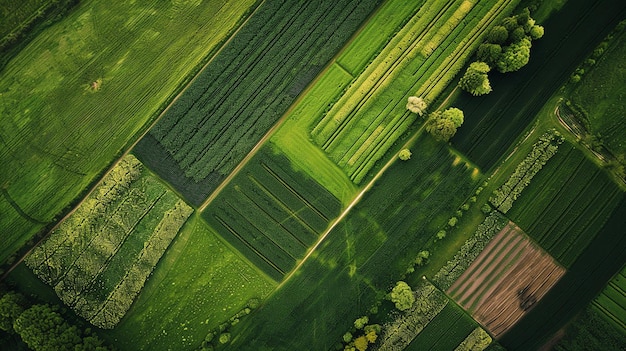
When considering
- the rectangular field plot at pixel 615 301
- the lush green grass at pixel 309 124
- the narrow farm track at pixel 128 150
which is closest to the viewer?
the rectangular field plot at pixel 615 301

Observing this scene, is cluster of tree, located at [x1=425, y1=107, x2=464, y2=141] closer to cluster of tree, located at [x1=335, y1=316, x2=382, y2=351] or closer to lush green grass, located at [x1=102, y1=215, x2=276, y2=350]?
cluster of tree, located at [x1=335, y1=316, x2=382, y2=351]

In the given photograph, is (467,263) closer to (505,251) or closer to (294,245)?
Result: (505,251)

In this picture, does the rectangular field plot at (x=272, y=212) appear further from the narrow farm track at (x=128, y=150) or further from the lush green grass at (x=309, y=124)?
the narrow farm track at (x=128, y=150)

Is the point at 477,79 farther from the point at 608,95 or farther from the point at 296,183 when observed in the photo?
the point at 296,183

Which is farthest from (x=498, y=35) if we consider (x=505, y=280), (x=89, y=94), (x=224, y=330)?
(x=89, y=94)

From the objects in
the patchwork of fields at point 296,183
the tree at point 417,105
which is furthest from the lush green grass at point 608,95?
the tree at point 417,105

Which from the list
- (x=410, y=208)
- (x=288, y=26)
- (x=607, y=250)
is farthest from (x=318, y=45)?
(x=607, y=250)

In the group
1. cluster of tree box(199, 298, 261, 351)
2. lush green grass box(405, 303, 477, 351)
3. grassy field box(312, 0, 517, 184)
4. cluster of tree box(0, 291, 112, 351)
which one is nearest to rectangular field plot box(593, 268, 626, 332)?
lush green grass box(405, 303, 477, 351)
